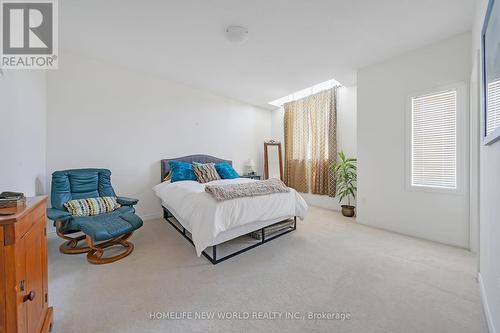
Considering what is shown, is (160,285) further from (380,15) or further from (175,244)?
(380,15)

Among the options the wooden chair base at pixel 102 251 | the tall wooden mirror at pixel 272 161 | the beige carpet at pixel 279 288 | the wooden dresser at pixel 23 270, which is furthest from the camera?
the tall wooden mirror at pixel 272 161

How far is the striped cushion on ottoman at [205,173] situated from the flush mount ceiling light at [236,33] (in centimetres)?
215

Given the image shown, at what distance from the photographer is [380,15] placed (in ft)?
7.22

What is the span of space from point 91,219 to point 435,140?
4.49m

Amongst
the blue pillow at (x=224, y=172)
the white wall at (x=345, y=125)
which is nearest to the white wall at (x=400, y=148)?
the white wall at (x=345, y=125)

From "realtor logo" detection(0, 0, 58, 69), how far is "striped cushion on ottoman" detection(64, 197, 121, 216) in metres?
1.56

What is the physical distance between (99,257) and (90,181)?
49.5 inches

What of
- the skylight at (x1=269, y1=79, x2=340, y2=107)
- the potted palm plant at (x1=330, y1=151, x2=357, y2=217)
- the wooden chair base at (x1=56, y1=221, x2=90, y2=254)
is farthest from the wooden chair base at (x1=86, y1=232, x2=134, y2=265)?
the skylight at (x1=269, y1=79, x2=340, y2=107)

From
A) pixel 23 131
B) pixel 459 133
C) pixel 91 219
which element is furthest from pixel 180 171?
pixel 459 133

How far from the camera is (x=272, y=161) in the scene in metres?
5.38

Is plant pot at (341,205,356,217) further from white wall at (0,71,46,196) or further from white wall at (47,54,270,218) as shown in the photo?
white wall at (0,71,46,196)

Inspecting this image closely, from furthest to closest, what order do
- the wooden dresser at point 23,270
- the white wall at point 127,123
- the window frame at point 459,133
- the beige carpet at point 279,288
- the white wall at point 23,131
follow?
1. the white wall at point 127,123
2. the window frame at point 459,133
3. the white wall at point 23,131
4. the beige carpet at point 279,288
5. the wooden dresser at point 23,270

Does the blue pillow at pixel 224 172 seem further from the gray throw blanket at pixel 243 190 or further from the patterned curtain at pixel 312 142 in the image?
the patterned curtain at pixel 312 142

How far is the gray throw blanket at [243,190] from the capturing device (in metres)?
2.26
